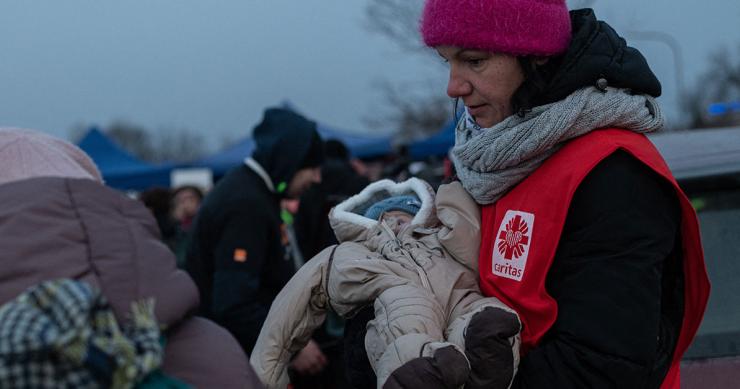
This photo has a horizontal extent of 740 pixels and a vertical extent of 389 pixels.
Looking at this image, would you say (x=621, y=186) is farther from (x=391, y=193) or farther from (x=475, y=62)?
(x=391, y=193)

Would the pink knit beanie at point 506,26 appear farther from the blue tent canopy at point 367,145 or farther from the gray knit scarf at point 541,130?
the blue tent canopy at point 367,145

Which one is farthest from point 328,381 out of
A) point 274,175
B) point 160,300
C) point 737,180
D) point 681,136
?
point 160,300

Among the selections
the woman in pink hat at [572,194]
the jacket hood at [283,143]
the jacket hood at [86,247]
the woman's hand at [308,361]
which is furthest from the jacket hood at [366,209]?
the woman's hand at [308,361]

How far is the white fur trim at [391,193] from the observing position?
2314 mm

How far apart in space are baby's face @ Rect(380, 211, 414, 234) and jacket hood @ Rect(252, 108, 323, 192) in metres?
2.16

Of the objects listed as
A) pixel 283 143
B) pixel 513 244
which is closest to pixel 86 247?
pixel 513 244

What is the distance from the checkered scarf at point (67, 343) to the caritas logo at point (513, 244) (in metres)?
0.92

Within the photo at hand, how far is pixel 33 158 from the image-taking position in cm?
161

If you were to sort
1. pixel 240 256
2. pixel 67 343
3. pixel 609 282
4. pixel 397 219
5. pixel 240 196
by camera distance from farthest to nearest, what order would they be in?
1. pixel 240 196
2. pixel 240 256
3. pixel 397 219
4. pixel 609 282
5. pixel 67 343

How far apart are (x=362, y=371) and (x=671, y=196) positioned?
0.83 m

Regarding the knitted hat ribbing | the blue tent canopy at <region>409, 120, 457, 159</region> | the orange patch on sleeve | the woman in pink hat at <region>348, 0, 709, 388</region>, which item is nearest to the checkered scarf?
the woman in pink hat at <region>348, 0, 709, 388</region>

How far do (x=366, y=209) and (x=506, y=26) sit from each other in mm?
736

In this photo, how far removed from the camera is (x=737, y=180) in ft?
9.62

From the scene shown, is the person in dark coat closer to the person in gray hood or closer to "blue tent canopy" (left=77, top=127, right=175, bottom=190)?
the person in gray hood
